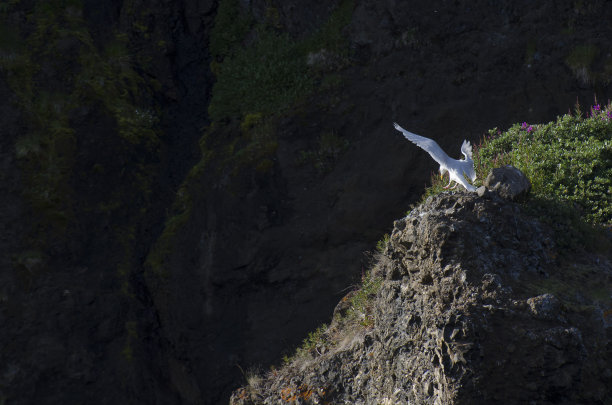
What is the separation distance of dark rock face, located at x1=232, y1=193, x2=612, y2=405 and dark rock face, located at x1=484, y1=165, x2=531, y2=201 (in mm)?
244

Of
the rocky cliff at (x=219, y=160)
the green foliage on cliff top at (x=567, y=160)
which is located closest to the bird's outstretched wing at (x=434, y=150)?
the green foliage on cliff top at (x=567, y=160)

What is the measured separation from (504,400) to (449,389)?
356 millimetres

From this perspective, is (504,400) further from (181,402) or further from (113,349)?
(113,349)

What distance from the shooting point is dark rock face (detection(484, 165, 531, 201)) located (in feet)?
15.8

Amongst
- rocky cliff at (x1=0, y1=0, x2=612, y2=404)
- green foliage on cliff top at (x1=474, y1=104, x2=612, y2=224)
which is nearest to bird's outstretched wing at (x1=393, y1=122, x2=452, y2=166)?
green foliage on cliff top at (x1=474, y1=104, x2=612, y2=224)

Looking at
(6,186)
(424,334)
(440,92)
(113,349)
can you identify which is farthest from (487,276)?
(6,186)

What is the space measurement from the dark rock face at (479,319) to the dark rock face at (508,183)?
9.6 inches

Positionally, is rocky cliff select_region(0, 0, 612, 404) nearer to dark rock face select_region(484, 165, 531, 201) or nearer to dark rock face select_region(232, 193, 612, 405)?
dark rock face select_region(232, 193, 612, 405)

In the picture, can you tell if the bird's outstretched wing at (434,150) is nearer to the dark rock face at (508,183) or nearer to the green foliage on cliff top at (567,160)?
the dark rock face at (508,183)

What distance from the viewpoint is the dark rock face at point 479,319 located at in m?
3.57

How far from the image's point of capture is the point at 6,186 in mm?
9172

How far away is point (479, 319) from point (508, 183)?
1666mm

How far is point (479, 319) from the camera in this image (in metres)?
3.64

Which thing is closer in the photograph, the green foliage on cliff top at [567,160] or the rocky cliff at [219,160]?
the green foliage on cliff top at [567,160]
